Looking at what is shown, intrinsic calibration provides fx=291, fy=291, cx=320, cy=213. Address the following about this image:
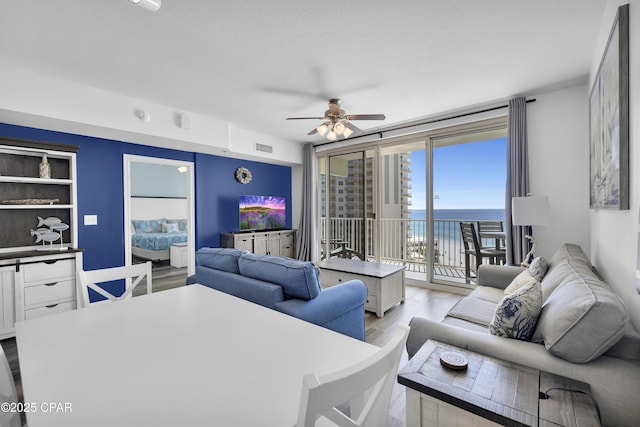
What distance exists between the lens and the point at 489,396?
970 mm

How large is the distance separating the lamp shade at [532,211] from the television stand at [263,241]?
394 cm

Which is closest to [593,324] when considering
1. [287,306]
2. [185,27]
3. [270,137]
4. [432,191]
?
[287,306]

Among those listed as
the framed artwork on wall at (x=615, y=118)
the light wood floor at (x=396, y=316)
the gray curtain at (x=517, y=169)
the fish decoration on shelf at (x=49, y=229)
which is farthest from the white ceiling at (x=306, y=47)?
the light wood floor at (x=396, y=316)

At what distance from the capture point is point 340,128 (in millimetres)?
3445

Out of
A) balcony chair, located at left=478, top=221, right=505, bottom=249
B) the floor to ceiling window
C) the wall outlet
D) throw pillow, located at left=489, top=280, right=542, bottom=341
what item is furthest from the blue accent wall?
throw pillow, located at left=489, top=280, right=542, bottom=341

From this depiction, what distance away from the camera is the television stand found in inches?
197

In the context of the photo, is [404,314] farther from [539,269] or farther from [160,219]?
[160,219]

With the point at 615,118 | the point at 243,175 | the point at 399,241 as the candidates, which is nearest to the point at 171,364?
the point at 615,118

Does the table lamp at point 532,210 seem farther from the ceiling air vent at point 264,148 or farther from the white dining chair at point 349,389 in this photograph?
the ceiling air vent at point 264,148

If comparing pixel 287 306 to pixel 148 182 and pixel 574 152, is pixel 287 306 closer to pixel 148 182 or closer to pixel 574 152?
pixel 574 152

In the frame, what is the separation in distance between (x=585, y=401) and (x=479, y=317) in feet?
3.84

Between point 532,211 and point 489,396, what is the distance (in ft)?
8.23

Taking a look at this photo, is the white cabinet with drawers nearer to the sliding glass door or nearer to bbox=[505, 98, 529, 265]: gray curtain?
the sliding glass door

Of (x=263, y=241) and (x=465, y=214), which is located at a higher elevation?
(x=465, y=214)
